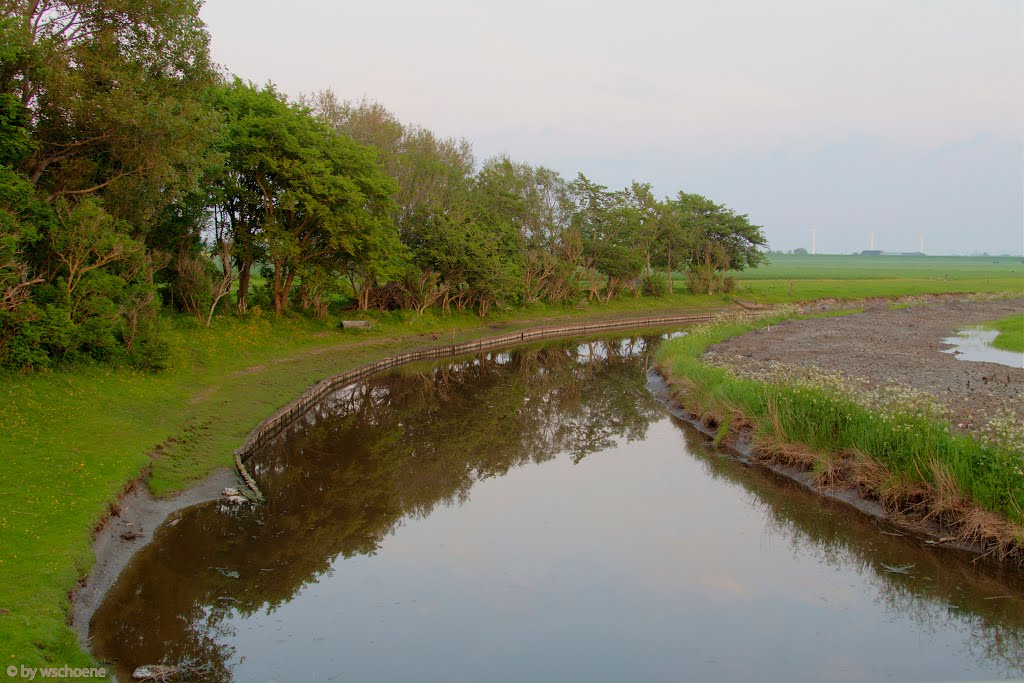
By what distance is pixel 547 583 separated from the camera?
45.7 ft

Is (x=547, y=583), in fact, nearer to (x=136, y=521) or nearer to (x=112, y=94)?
(x=136, y=521)

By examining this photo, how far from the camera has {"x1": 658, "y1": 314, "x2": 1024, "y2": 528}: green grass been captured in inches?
590

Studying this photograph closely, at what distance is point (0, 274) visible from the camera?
20016 mm

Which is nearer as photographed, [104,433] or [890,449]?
[890,449]

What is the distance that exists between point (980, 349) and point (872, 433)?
25.1 m

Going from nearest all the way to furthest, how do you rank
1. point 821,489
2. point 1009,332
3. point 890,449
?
point 890,449, point 821,489, point 1009,332

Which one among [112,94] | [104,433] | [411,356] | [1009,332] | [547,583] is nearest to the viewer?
[547,583]

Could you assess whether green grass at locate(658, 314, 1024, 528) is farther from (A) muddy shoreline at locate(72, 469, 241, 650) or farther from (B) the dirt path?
(A) muddy shoreline at locate(72, 469, 241, 650)

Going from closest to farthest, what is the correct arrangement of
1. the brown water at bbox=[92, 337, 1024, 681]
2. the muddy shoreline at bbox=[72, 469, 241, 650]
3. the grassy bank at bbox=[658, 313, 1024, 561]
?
the brown water at bbox=[92, 337, 1024, 681]
the muddy shoreline at bbox=[72, 469, 241, 650]
the grassy bank at bbox=[658, 313, 1024, 561]

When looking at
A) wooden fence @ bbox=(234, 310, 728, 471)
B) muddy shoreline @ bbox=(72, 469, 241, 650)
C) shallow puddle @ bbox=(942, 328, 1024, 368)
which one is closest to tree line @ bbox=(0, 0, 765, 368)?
wooden fence @ bbox=(234, 310, 728, 471)

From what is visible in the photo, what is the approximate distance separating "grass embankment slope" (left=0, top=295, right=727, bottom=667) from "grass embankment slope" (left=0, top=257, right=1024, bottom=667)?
0.11 ft

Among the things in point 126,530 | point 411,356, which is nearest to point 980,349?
point 411,356

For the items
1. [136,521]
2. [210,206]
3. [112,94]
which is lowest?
[136,521]

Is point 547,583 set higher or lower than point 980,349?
lower
